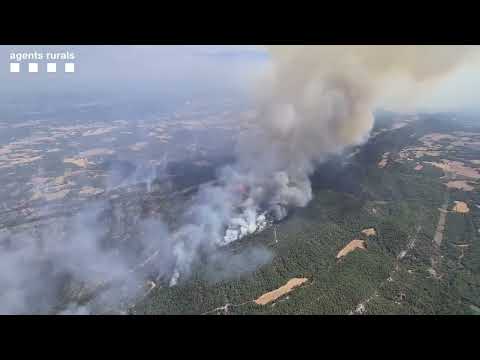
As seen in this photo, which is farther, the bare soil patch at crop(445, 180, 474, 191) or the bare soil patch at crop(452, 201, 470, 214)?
the bare soil patch at crop(445, 180, 474, 191)

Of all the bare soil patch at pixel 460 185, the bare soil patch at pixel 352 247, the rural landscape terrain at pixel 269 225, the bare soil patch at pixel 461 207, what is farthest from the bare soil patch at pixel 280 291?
the bare soil patch at pixel 460 185

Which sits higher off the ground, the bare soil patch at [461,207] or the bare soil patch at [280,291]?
the bare soil patch at [461,207]

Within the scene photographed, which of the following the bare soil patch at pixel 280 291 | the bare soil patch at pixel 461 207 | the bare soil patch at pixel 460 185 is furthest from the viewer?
the bare soil patch at pixel 460 185

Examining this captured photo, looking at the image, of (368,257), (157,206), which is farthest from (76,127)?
(368,257)

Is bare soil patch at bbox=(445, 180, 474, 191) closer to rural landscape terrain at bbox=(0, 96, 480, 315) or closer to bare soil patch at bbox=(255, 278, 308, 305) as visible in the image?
rural landscape terrain at bbox=(0, 96, 480, 315)

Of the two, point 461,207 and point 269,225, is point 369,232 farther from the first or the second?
point 461,207

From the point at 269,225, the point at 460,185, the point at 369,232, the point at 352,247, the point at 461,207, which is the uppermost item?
the point at 460,185

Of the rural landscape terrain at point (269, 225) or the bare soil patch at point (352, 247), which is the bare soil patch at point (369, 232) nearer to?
the rural landscape terrain at point (269, 225)

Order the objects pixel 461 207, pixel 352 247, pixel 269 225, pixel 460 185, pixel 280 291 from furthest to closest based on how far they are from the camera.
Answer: pixel 460 185
pixel 461 207
pixel 269 225
pixel 352 247
pixel 280 291

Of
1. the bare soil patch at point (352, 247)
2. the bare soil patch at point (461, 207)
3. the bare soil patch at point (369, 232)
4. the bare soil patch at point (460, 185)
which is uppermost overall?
the bare soil patch at point (460, 185)

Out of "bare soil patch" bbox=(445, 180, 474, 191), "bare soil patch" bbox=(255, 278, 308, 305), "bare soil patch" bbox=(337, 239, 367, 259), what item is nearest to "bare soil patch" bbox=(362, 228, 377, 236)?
"bare soil patch" bbox=(337, 239, 367, 259)

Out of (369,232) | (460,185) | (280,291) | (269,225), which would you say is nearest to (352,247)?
(369,232)
